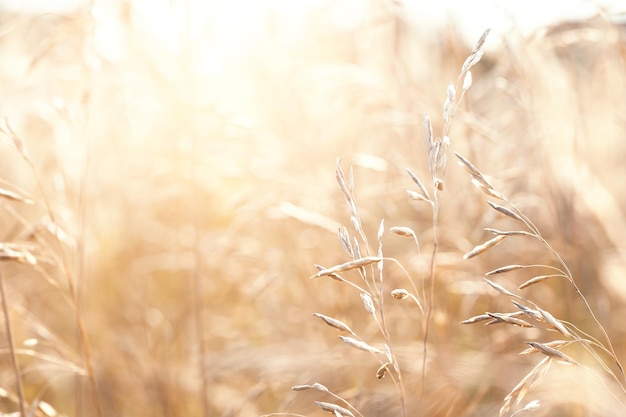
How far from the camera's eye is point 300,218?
3.26 feet

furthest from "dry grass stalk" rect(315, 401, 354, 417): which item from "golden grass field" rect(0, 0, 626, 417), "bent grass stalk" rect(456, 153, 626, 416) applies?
"bent grass stalk" rect(456, 153, 626, 416)

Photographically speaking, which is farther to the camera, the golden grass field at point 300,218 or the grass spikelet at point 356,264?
the golden grass field at point 300,218

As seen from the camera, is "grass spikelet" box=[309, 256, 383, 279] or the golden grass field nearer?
"grass spikelet" box=[309, 256, 383, 279]

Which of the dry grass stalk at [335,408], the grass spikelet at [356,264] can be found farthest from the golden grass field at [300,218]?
the grass spikelet at [356,264]

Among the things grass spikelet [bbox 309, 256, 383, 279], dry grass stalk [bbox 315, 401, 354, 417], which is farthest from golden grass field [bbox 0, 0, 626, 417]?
grass spikelet [bbox 309, 256, 383, 279]

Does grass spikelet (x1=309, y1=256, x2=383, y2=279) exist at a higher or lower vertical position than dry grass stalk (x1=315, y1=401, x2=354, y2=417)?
higher

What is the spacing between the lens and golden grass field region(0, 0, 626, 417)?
964 millimetres

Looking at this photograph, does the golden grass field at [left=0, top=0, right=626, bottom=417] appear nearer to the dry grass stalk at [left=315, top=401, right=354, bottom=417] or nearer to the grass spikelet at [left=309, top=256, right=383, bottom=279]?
the dry grass stalk at [left=315, top=401, right=354, bottom=417]

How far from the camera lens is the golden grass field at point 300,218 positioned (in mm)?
964

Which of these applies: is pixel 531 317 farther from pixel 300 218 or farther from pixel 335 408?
pixel 300 218

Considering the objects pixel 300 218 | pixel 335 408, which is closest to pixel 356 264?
pixel 335 408

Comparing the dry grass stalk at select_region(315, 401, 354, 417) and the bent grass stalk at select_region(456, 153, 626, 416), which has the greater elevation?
the bent grass stalk at select_region(456, 153, 626, 416)

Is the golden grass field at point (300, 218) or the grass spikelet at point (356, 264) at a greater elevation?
the grass spikelet at point (356, 264)

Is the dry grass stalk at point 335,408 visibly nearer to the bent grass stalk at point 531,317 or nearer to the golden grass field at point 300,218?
the golden grass field at point 300,218
